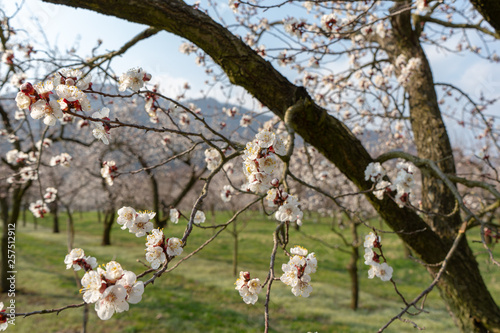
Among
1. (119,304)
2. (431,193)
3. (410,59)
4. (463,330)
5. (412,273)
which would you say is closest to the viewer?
(119,304)

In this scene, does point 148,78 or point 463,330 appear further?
point 463,330

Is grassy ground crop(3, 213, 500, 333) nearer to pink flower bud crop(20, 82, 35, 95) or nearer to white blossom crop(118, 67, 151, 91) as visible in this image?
white blossom crop(118, 67, 151, 91)

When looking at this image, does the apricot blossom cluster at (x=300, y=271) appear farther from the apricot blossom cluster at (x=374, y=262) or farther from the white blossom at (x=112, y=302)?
the white blossom at (x=112, y=302)

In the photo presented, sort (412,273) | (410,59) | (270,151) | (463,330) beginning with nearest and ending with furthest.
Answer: (270,151) < (463,330) < (410,59) < (412,273)

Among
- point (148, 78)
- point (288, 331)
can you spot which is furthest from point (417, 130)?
point (288, 331)

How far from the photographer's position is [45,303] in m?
6.26

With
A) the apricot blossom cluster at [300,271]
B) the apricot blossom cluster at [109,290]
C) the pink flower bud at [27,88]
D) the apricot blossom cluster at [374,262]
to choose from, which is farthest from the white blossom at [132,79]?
the apricot blossom cluster at [374,262]

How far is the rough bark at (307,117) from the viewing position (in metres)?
1.79

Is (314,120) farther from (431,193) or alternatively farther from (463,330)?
(463,330)

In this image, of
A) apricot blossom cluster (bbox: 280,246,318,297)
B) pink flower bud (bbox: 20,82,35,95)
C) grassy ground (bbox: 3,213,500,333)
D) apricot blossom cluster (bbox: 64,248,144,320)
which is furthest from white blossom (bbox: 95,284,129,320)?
grassy ground (bbox: 3,213,500,333)

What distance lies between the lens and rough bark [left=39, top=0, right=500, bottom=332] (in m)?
1.79

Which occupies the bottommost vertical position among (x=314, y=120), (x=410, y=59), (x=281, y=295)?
(x=281, y=295)

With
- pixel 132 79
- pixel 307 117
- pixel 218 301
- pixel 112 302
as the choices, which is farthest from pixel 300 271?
pixel 218 301

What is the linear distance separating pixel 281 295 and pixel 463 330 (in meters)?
5.34
